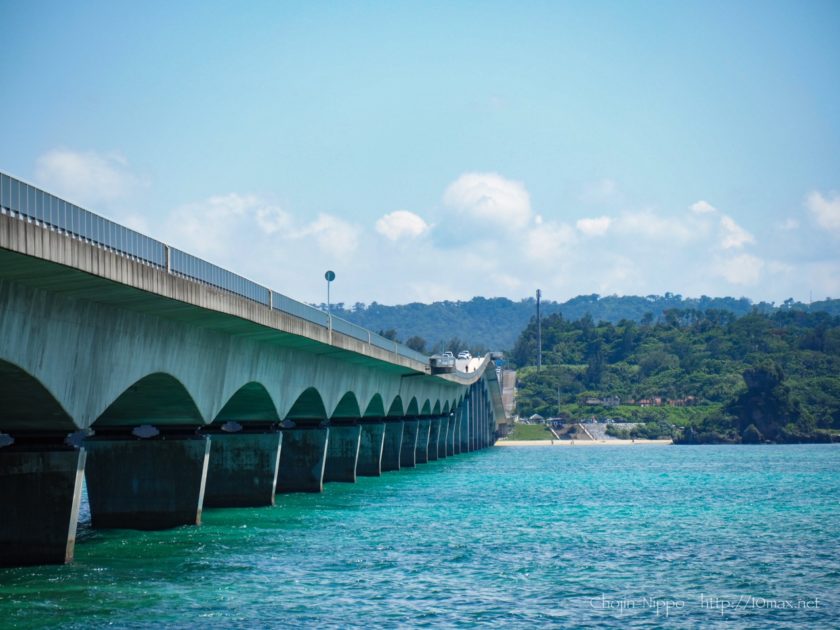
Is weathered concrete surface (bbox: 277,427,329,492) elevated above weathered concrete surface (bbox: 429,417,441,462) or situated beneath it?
situated beneath

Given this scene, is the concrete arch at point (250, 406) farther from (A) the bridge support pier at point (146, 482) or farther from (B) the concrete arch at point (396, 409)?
(B) the concrete arch at point (396, 409)

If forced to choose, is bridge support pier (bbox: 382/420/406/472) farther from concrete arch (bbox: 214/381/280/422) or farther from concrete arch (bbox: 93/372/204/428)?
concrete arch (bbox: 93/372/204/428)

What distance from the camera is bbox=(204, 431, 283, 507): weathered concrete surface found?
5297 cm

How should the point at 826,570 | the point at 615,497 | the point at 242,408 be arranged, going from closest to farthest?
the point at 826,570 < the point at 242,408 < the point at 615,497

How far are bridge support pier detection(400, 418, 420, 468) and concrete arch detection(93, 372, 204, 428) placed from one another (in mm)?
57227

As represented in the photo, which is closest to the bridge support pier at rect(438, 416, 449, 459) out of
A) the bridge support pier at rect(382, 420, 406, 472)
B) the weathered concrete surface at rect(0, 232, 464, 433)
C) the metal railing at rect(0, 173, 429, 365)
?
the bridge support pier at rect(382, 420, 406, 472)

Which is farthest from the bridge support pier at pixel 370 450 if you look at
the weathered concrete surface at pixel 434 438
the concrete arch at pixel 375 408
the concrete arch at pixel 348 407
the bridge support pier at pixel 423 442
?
the weathered concrete surface at pixel 434 438

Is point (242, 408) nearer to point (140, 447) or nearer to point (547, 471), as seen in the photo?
point (140, 447)

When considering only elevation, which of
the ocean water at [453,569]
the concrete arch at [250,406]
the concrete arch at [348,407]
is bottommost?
the ocean water at [453,569]

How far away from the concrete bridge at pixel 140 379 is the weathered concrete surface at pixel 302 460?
Answer: 8 centimetres

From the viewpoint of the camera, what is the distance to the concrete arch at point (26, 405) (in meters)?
27.9

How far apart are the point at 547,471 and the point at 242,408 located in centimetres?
4979

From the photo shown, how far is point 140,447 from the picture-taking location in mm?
42406

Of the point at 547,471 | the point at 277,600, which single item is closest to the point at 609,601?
the point at 277,600
